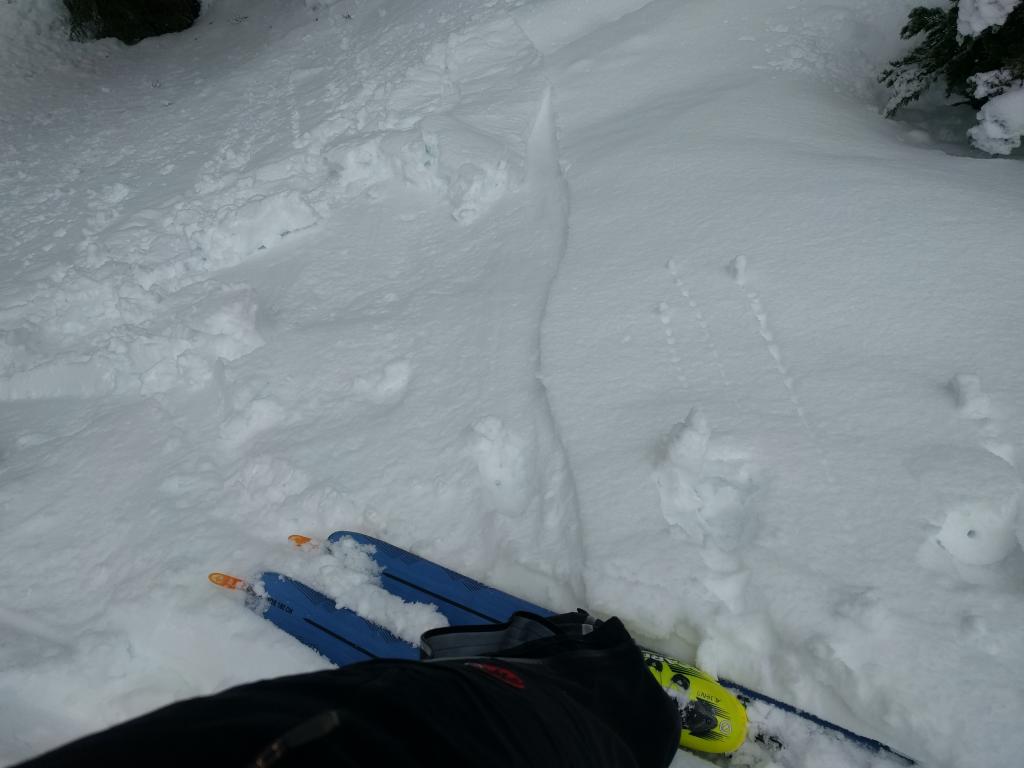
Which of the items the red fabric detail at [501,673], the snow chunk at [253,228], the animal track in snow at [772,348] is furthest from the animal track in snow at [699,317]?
the snow chunk at [253,228]

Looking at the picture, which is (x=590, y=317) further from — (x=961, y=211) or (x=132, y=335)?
(x=132, y=335)

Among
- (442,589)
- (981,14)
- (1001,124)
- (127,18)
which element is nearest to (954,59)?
(981,14)

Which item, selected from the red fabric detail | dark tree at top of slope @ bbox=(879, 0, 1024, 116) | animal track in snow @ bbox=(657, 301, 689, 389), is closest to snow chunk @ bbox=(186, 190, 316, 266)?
animal track in snow @ bbox=(657, 301, 689, 389)

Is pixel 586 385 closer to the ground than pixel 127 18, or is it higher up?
closer to the ground

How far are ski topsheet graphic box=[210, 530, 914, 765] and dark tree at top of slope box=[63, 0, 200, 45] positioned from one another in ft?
29.1

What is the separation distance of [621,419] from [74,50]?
905cm

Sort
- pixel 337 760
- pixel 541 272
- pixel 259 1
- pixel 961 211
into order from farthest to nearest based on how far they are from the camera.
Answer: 1. pixel 259 1
2. pixel 541 272
3. pixel 961 211
4. pixel 337 760

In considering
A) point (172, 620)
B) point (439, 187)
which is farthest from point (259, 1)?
point (172, 620)

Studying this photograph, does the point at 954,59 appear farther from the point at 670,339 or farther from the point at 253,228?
the point at 253,228

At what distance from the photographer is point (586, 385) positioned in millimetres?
2213

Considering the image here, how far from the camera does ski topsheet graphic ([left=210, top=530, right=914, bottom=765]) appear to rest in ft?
6.33

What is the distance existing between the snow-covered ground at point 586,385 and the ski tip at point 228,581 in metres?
0.06

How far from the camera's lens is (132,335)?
121 inches

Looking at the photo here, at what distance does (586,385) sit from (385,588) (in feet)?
3.14
